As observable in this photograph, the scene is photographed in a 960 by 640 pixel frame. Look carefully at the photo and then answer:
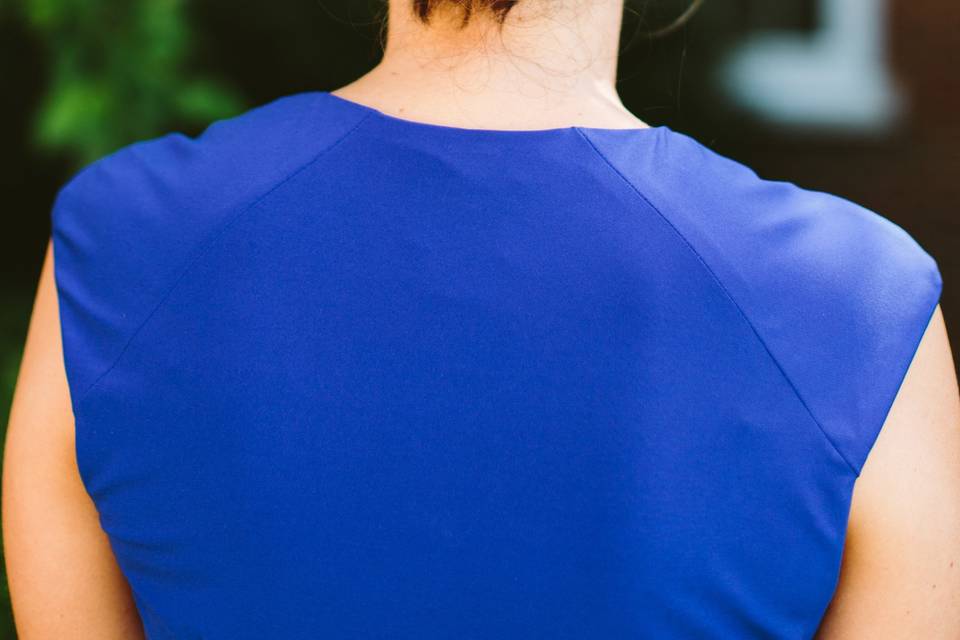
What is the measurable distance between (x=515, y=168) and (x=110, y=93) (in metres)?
2.26

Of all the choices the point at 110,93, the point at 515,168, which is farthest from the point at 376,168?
the point at 110,93

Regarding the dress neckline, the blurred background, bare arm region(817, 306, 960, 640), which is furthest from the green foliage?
bare arm region(817, 306, 960, 640)

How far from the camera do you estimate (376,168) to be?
1020 mm

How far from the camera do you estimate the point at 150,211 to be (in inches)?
41.3

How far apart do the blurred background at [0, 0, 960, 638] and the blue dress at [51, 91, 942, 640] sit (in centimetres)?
193

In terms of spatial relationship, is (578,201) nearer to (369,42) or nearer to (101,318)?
(101,318)

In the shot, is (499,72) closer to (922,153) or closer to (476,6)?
(476,6)

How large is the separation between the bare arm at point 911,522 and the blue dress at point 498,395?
1.3 inches

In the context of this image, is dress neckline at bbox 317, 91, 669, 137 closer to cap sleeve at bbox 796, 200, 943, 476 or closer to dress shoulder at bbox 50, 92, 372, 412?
dress shoulder at bbox 50, 92, 372, 412

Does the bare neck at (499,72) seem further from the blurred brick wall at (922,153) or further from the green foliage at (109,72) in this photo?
the blurred brick wall at (922,153)

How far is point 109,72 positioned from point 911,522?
8.30 feet

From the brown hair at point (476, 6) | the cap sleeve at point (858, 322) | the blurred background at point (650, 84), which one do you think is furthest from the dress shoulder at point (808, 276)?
the blurred background at point (650, 84)

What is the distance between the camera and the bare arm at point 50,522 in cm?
109

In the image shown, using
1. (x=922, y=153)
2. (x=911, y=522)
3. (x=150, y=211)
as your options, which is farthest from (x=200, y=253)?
(x=922, y=153)
